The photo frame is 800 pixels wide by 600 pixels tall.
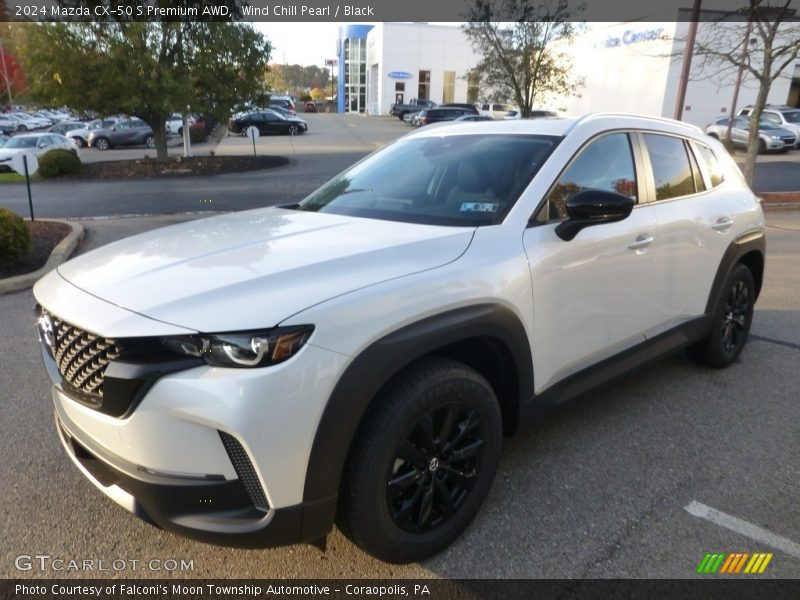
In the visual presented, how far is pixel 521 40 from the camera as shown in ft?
65.0

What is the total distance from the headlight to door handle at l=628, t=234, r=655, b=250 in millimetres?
2070

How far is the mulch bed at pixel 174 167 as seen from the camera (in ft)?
65.4

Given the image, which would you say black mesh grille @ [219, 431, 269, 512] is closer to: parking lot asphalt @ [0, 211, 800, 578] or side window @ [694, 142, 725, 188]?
parking lot asphalt @ [0, 211, 800, 578]

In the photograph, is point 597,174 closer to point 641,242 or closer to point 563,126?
point 563,126

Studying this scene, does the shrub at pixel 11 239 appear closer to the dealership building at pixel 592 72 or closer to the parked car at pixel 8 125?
the dealership building at pixel 592 72

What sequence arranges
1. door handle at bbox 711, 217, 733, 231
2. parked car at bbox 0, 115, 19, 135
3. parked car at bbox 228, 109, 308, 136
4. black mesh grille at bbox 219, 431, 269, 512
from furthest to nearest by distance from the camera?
parked car at bbox 0, 115, 19, 135, parked car at bbox 228, 109, 308, 136, door handle at bbox 711, 217, 733, 231, black mesh grille at bbox 219, 431, 269, 512

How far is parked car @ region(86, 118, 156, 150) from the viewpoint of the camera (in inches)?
1252

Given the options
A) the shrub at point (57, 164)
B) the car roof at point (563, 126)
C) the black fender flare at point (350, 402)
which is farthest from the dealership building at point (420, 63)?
the black fender flare at point (350, 402)

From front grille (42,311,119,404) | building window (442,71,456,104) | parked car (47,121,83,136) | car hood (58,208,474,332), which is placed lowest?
parked car (47,121,83,136)

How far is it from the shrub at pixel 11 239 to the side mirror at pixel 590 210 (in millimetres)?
6301

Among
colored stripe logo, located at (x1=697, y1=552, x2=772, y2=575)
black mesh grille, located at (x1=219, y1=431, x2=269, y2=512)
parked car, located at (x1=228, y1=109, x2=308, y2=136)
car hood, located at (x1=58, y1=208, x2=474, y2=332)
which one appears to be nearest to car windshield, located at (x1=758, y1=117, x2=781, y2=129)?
parked car, located at (x1=228, y1=109, x2=308, y2=136)

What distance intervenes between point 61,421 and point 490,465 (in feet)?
5.81

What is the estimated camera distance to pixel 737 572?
8.19 feet

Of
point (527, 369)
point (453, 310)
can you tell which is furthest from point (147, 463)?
point (527, 369)
